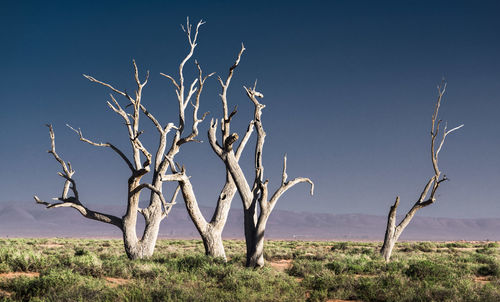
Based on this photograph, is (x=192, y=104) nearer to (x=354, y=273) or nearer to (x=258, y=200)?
(x=258, y=200)

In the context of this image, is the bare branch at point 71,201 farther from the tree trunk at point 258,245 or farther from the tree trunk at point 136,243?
the tree trunk at point 258,245

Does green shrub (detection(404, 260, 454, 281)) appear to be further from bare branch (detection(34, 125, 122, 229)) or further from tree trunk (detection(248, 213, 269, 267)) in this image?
bare branch (detection(34, 125, 122, 229))

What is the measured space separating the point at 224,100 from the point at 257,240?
201 inches

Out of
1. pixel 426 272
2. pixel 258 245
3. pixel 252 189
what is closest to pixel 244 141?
pixel 252 189

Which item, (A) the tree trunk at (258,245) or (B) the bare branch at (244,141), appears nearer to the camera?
(A) the tree trunk at (258,245)

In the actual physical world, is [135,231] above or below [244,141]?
below

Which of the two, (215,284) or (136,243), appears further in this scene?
(136,243)

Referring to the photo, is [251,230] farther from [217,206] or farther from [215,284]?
[215,284]

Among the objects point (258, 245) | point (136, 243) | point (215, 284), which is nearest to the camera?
point (215, 284)

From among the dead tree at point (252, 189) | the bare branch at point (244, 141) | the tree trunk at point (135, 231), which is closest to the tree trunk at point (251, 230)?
the dead tree at point (252, 189)

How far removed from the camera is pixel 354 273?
1667cm

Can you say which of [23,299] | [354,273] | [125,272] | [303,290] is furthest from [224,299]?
[354,273]

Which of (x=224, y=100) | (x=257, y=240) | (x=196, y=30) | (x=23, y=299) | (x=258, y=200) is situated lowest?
(x=23, y=299)

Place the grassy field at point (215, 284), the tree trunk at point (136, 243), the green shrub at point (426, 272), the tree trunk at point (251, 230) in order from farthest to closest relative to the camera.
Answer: the tree trunk at point (136, 243)
the tree trunk at point (251, 230)
the green shrub at point (426, 272)
the grassy field at point (215, 284)
